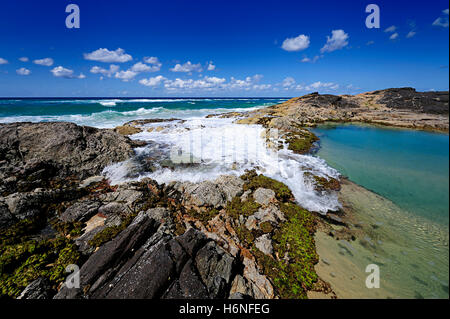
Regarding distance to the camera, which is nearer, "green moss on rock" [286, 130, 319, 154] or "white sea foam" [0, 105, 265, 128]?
"green moss on rock" [286, 130, 319, 154]

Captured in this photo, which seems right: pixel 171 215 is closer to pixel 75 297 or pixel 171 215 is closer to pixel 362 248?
pixel 75 297

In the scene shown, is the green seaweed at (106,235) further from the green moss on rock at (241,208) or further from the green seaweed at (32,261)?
the green moss on rock at (241,208)

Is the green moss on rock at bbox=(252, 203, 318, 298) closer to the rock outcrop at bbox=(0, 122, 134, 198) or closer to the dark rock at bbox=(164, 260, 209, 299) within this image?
the dark rock at bbox=(164, 260, 209, 299)

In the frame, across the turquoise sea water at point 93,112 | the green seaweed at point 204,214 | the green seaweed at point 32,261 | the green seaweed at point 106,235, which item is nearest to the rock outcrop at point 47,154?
the green seaweed at point 32,261

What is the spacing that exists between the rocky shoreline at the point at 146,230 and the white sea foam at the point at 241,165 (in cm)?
82

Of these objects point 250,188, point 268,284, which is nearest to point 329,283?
point 268,284

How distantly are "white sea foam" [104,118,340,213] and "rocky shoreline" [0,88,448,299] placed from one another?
82cm

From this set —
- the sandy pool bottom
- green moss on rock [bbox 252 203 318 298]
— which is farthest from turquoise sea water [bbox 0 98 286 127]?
the sandy pool bottom

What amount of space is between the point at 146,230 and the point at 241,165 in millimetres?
8386

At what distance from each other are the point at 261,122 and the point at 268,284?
26.5 m

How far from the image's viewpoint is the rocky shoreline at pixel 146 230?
13.9 ft

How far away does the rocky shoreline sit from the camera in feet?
13.9

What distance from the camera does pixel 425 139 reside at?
3.91 m
